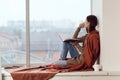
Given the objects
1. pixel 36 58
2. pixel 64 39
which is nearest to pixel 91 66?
pixel 64 39

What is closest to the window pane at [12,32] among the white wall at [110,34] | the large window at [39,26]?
the large window at [39,26]

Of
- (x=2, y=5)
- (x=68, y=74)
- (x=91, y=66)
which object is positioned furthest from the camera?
(x=2, y=5)

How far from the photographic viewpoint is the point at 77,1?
427 cm

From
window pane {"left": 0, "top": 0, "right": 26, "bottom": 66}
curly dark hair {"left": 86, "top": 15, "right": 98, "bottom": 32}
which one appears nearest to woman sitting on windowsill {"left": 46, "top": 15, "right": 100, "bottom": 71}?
curly dark hair {"left": 86, "top": 15, "right": 98, "bottom": 32}

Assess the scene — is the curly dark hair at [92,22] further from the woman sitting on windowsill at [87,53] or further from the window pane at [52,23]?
the window pane at [52,23]

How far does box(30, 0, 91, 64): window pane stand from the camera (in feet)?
14.0

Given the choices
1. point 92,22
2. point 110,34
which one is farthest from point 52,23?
point 110,34

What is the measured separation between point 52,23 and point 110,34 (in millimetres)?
1038

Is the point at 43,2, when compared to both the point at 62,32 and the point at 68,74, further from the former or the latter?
the point at 68,74

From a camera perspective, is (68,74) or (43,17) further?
(43,17)

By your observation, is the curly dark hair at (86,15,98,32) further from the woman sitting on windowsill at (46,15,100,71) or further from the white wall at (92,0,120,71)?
the white wall at (92,0,120,71)

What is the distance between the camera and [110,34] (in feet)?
11.8

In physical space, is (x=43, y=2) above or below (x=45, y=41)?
above

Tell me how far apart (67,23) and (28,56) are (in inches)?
30.9
